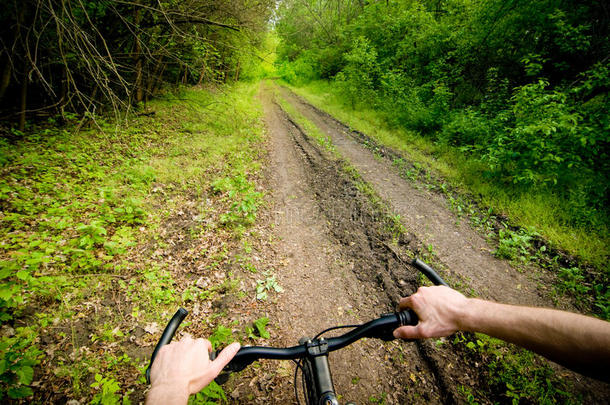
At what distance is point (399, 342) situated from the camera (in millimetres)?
3029

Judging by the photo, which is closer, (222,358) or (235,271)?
(222,358)

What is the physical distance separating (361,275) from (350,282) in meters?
0.25

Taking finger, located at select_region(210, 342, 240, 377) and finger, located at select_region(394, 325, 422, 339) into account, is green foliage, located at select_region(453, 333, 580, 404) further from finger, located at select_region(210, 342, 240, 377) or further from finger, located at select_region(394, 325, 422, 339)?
finger, located at select_region(210, 342, 240, 377)

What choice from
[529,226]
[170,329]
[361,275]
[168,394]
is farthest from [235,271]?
[529,226]

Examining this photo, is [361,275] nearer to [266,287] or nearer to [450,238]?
[266,287]

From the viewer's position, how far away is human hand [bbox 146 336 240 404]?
112 centimetres

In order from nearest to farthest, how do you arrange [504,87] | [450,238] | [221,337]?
[221,337]
[450,238]
[504,87]

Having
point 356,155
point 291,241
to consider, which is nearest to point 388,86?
point 356,155

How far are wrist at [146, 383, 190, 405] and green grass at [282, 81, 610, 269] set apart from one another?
6.59 metres

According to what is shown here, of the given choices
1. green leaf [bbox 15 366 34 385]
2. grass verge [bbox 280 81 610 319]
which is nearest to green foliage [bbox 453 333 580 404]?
grass verge [bbox 280 81 610 319]

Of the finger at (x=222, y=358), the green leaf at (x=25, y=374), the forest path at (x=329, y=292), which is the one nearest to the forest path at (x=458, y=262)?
the forest path at (x=329, y=292)

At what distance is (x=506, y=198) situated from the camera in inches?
231

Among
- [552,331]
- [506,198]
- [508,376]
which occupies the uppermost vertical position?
[506,198]

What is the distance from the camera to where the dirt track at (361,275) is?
2602 mm
